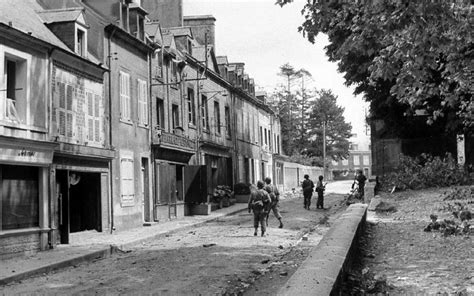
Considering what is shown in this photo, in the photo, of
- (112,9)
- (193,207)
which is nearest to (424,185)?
(193,207)

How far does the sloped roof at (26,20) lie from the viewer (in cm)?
1400

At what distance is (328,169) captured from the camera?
7838 centimetres

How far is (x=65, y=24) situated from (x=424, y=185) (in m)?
15.4

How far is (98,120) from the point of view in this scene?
17.8 metres

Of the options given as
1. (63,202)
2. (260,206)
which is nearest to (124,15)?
(63,202)

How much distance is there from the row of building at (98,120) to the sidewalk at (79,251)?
0.53 metres

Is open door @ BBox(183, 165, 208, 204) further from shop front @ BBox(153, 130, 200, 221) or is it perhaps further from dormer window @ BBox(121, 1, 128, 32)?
dormer window @ BBox(121, 1, 128, 32)

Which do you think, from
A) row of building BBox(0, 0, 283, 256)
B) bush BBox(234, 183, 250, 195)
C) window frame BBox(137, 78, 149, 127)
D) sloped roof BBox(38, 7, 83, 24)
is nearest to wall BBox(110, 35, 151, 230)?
row of building BBox(0, 0, 283, 256)

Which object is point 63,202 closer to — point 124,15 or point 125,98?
point 125,98

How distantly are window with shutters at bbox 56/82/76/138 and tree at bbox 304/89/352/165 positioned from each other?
6383 centimetres

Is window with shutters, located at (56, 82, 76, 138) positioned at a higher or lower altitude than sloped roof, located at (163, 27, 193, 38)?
lower

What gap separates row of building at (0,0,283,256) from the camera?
537 inches

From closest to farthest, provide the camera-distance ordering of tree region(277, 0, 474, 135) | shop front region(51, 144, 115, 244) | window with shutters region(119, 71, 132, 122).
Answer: tree region(277, 0, 474, 135)
shop front region(51, 144, 115, 244)
window with shutters region(119, 71, 132, 122)

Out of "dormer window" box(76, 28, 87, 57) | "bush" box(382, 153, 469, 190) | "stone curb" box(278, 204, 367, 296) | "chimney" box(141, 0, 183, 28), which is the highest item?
"chimney" box(141, 0, 183, 28)
